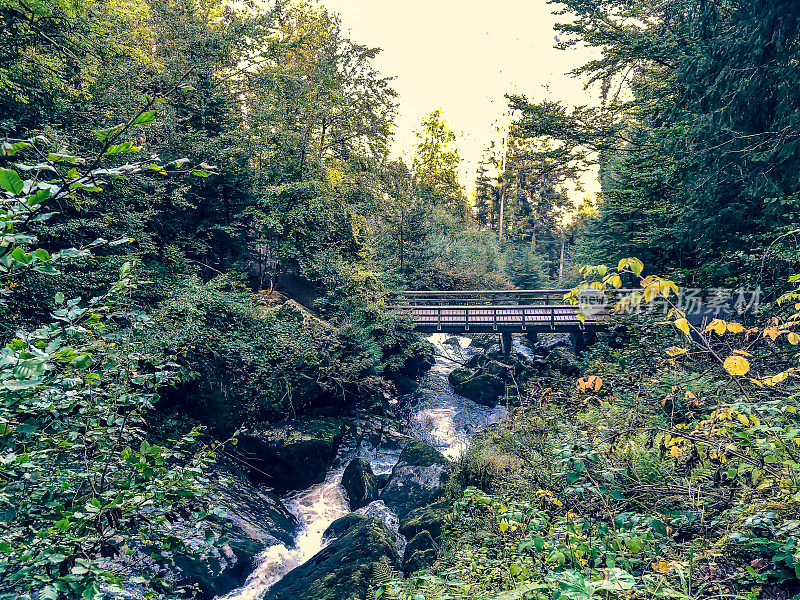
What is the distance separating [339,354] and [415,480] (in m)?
4.26

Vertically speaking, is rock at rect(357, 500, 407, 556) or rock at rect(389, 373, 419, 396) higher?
rock at rect(389, 373, 419, 396)

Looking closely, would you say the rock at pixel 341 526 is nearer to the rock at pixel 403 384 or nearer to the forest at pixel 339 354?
the forest at pixel 339 354

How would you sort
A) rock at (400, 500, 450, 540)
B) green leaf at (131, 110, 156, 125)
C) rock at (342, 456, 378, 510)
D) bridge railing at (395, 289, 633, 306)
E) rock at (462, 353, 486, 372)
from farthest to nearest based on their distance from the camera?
rock at (462, 353, 486, 372)
bridge railing at (395, 289, 633, 306)
rock at (342, 456, 378, 510)
rock at (400, 500, 450, 540)
green leaf at (131, 110, 156, 125)

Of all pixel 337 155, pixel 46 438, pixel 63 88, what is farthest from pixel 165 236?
pixel 46 438

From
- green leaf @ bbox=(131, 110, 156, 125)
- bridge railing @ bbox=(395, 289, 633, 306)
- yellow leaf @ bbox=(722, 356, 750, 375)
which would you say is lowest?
bridge railing @ bbox=(395, 289, 633, 306)

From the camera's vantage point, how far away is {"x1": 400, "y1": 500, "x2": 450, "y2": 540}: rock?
24.3 ft

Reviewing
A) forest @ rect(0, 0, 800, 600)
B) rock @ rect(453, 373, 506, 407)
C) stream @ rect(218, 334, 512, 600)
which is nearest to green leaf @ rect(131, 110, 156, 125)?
forest @ rect(0, 0, 800, 600)

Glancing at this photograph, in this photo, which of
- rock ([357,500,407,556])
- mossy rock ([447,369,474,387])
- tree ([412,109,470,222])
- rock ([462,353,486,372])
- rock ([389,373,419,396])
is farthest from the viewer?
tree ([412,109,470,222])

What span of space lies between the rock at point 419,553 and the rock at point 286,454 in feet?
11.8

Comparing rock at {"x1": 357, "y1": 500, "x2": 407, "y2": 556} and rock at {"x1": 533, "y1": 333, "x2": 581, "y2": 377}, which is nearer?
rock at {"x1": 357, "y1": 500, "x2": 407, "y2": 556}

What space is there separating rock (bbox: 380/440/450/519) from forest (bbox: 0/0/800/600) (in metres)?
0.07

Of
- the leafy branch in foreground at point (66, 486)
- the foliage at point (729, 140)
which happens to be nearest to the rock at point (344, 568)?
the leafy branch in foreground at point (66, 486)
